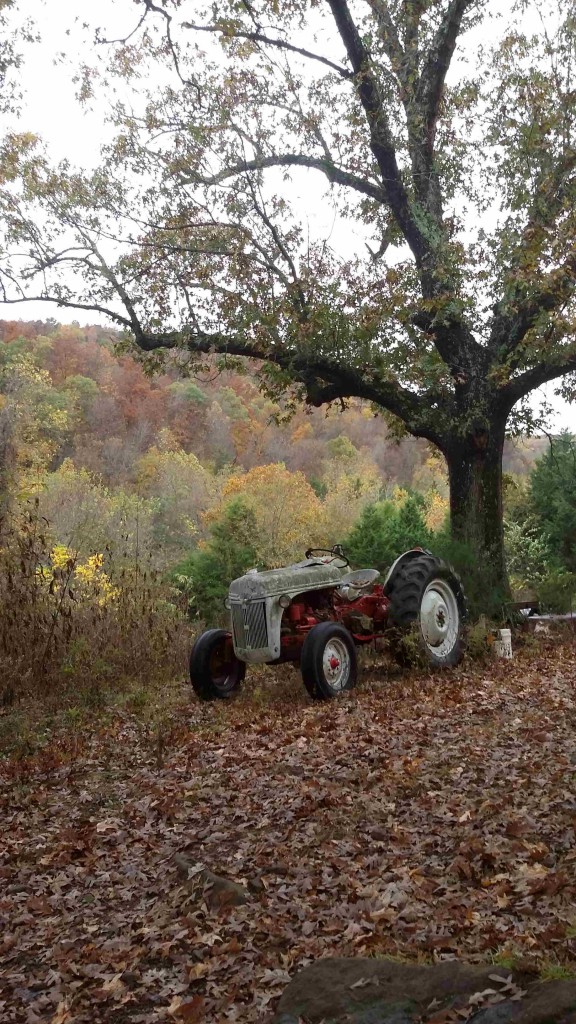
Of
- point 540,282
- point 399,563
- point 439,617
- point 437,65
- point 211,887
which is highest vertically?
point 437,65

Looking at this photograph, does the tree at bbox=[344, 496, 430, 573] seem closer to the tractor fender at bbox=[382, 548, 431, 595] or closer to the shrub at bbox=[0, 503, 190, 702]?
the tractor fender at bbox=[382, 548, 431, 595]

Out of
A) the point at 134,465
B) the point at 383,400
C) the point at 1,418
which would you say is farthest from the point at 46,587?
the point at 134,465

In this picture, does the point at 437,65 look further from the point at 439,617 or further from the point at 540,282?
the point at 439,617

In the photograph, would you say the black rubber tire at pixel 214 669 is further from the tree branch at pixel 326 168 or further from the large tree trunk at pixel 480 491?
the tree branch at pixel 326 168

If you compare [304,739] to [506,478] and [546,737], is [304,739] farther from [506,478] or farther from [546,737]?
[506,478]

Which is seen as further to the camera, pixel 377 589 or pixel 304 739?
pixel 377 589

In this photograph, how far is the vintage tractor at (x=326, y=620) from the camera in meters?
8.59

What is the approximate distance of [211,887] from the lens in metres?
4.50

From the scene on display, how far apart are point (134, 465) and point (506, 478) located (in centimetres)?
3918

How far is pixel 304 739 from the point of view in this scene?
6957 mm

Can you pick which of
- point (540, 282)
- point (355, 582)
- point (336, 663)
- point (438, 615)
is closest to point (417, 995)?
point (336, 663)

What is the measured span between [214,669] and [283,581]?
1.19m

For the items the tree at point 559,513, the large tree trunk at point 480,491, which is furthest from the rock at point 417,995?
the tree at point 559,513

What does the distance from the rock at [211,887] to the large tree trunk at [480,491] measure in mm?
8619
